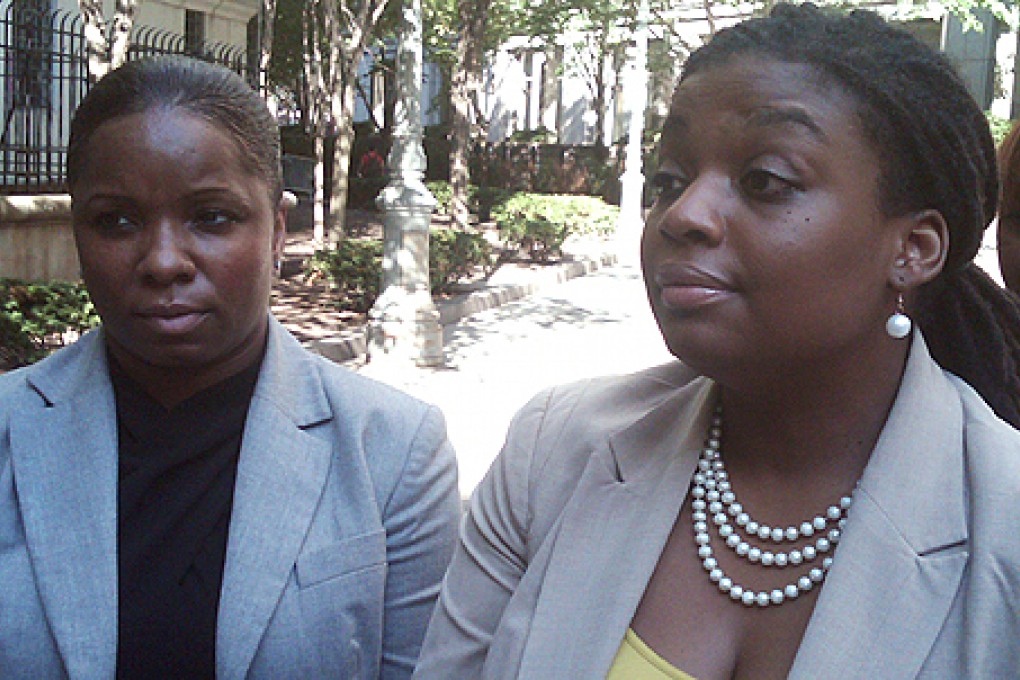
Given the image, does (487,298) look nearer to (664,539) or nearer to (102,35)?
(102,35)

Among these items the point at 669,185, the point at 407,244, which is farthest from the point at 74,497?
the point at 407,244

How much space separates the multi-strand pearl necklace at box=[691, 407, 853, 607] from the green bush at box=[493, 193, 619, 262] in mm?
17932

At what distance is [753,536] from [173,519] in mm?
1034

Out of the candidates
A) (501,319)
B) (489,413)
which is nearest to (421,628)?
(489,413)

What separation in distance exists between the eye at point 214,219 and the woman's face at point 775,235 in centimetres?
90

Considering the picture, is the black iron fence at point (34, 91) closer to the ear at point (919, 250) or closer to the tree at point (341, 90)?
the tree at point (341, 90)

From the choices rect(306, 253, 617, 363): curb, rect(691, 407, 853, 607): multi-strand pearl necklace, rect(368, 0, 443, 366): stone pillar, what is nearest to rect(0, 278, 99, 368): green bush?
rect(306, 253, 617, 363): curb

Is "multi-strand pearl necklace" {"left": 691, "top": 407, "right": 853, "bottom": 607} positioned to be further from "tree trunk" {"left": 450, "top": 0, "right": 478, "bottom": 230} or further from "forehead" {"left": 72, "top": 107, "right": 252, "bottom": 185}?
"tree trunk" {"left": 450, "top": 0, "right": 478, "bottom": 230}

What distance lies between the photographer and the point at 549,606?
1643 mm

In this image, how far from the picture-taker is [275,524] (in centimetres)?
211

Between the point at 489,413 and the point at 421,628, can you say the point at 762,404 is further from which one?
the point at 489,413

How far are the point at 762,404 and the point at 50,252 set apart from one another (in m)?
11.2

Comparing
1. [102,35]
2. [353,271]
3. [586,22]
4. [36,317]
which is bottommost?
[36,317]

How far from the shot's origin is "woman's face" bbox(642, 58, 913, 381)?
1.52 metres
